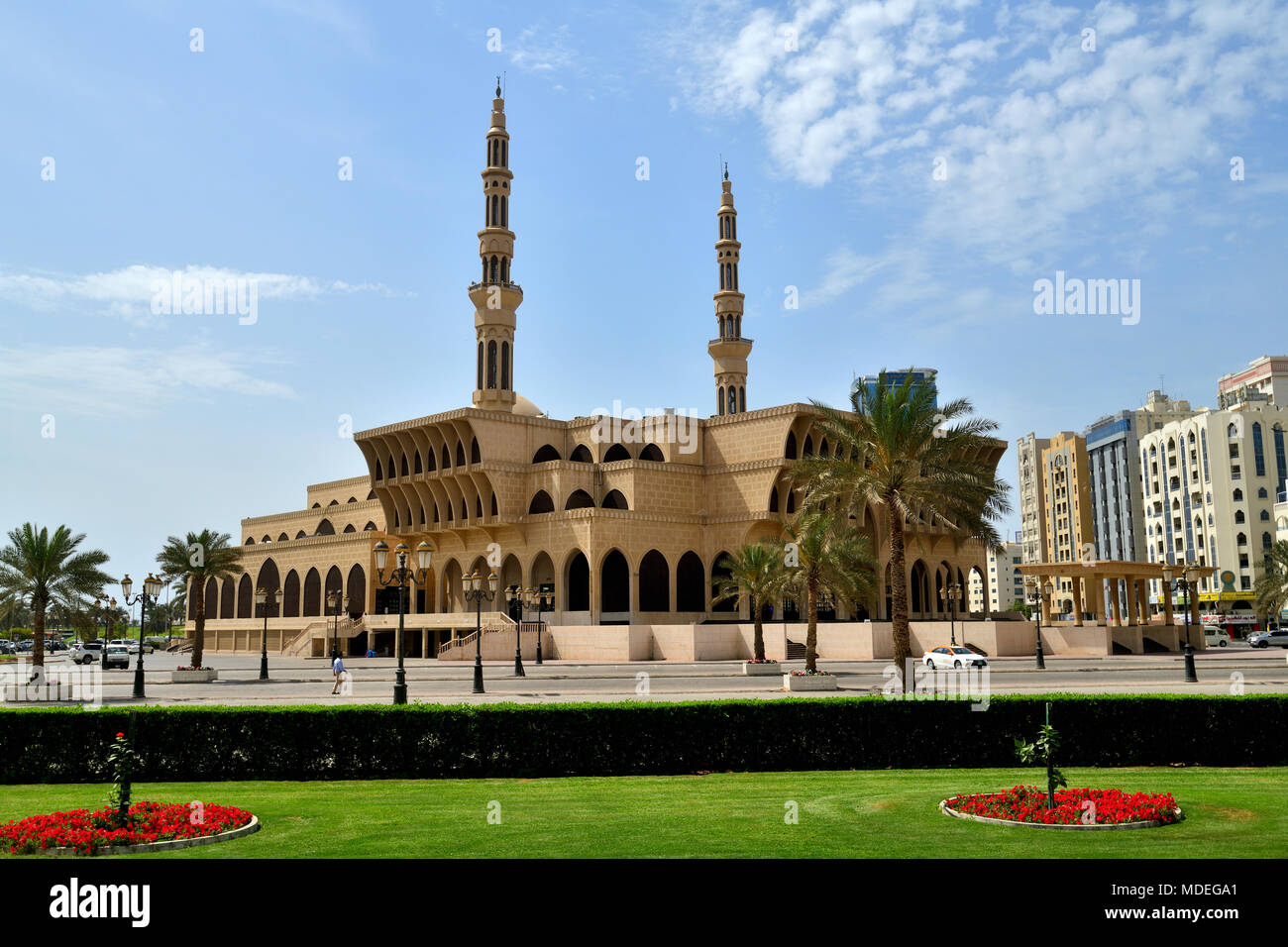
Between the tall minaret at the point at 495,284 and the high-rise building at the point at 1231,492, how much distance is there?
200ft

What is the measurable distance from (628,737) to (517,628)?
25.0 meters

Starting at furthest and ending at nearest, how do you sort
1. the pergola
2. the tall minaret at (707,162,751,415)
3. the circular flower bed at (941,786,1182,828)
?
the tall minaret at (707,162,751,415) → the pergola → the circular flower bed at (941,786,1182,828)

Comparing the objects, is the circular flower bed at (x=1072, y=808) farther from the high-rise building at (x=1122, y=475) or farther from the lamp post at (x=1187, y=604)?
the high-rise building at (x=1122, y=475)

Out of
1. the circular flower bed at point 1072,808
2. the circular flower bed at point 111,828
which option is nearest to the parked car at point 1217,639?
the circular flower bed at point 1072,808

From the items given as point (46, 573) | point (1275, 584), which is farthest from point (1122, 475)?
point (46, 573)

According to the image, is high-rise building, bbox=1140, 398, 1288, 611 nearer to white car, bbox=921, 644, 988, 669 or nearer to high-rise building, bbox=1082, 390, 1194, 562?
high-rise building, bbox=1082, 390, 1194, 562

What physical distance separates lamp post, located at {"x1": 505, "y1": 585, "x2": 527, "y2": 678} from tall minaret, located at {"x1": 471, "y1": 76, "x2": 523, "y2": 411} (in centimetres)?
1331

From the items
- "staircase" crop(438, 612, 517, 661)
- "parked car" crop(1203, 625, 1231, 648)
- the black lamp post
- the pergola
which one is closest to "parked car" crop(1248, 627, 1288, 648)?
"parked car" crop(1203, 625, 1231, 648)

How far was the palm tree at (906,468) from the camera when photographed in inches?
1033

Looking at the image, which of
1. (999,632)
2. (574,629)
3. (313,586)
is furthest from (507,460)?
(999,632)

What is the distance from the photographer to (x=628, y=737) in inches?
578

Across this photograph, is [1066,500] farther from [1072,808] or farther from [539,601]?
[1072,808]

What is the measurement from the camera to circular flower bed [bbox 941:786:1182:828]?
9.71 m

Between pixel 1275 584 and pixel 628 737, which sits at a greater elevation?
pixel 1275 584
